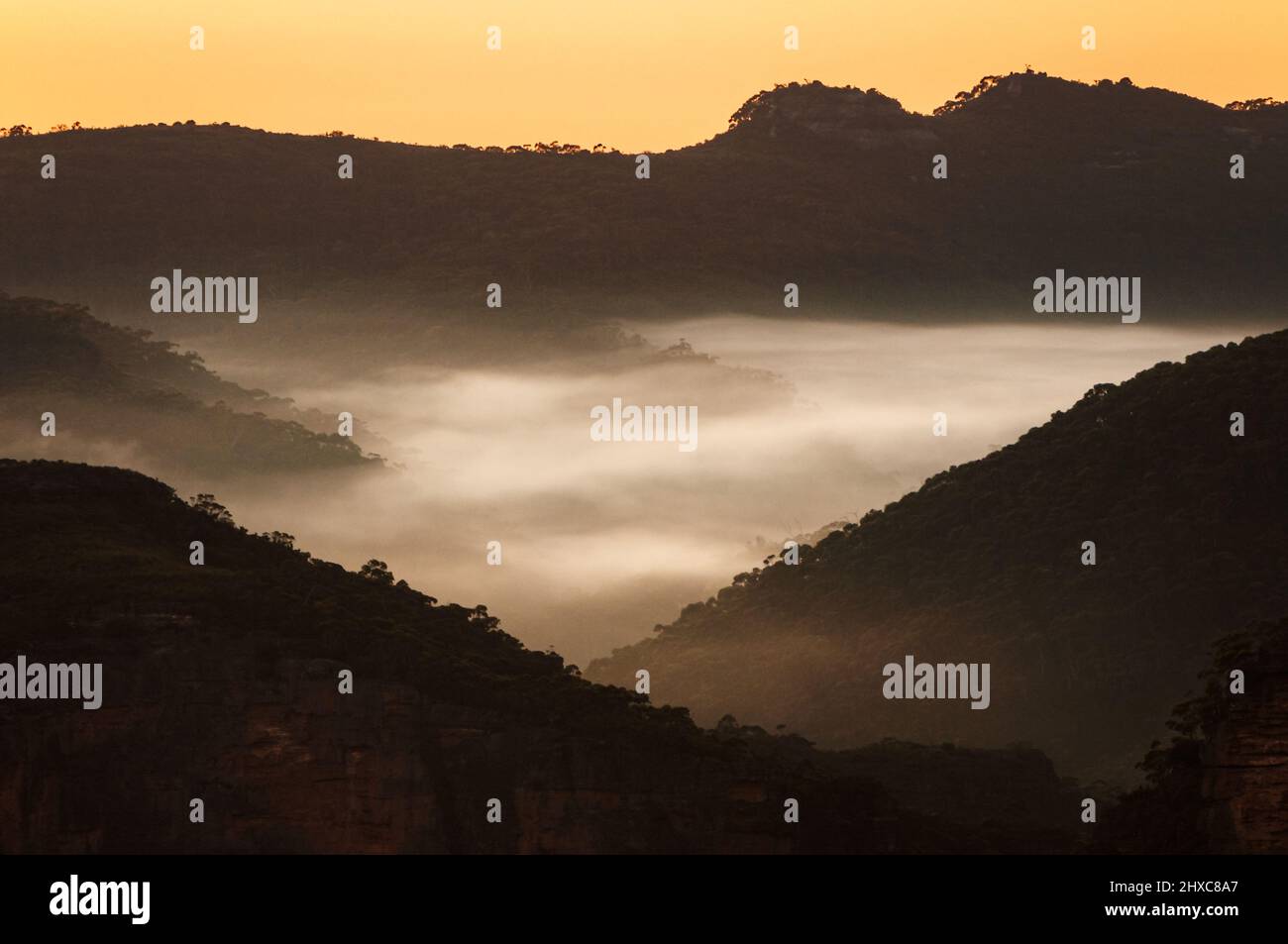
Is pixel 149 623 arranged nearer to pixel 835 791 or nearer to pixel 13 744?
pixel 13 744

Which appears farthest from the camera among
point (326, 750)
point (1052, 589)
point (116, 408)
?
point (116, 408)

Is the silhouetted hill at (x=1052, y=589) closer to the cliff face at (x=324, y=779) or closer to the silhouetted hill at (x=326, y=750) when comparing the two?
the silhouetted hill at (x=326, y=750)

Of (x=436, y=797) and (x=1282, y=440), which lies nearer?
(x=436, y=797)

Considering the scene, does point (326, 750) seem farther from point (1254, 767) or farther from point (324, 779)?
point (1254, 767)

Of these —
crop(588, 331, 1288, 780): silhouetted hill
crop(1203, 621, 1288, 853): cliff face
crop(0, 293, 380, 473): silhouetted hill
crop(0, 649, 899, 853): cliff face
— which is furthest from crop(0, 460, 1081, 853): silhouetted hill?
crop(0, 293, 380, 473): silhouetted hill

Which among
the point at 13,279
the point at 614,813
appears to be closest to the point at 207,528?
the point at 614,813

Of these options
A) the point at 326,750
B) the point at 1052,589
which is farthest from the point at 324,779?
the point at 1052,589

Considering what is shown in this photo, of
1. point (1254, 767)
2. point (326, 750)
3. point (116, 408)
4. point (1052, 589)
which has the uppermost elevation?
point (116, 408)

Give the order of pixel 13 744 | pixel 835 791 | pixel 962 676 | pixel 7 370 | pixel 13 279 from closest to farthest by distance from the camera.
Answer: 1. pixel 13 744
2. pixel 835 791
3. pixel 962 676
4. pixel 7 370
5. pixel 13 279
